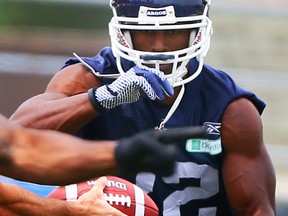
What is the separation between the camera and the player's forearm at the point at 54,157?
290 cm

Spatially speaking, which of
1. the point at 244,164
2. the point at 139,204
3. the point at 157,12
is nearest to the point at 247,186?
the point at 244,164

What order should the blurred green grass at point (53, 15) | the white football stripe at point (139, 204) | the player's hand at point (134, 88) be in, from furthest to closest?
the blurred green grass at point (53, 15), the white football stripe at point (139, 204), the player's hand at point (134, 88)

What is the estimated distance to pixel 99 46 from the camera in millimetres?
8406

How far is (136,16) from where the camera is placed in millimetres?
4098

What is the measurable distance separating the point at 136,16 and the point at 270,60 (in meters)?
4.91

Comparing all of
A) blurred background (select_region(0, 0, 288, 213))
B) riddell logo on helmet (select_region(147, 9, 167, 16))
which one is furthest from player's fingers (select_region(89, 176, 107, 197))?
blurred background (select_region(0, 0, 288, 213))

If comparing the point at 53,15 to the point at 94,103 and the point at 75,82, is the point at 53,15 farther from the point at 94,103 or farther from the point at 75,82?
the point at 94,103

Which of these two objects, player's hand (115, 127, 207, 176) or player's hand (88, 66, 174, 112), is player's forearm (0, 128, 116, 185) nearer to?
player's hand (115, 127, 207, 176)

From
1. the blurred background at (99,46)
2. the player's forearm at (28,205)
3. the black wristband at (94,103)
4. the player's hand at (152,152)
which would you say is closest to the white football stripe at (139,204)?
the player's forearm at (28,205)

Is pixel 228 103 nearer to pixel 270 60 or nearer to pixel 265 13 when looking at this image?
pixel 265 13

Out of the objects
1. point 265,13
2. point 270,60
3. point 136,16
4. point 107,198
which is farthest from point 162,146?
point 270,60

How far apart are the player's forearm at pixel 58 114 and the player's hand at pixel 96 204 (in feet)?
0.86

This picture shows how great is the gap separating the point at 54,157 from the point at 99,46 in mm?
5491

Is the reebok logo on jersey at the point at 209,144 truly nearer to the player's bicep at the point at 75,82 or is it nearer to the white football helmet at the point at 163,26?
the white football helmet at the point at 163,26
